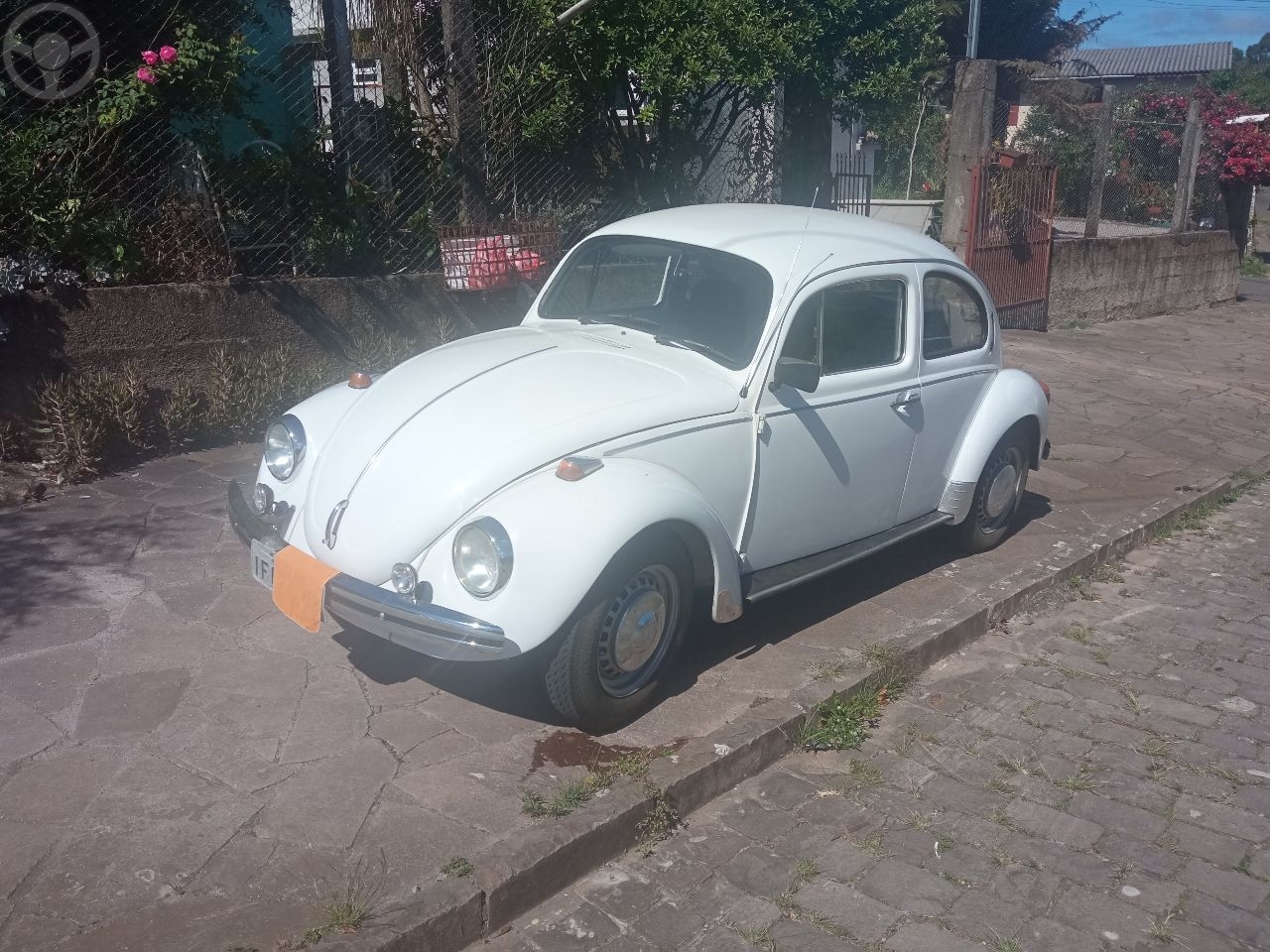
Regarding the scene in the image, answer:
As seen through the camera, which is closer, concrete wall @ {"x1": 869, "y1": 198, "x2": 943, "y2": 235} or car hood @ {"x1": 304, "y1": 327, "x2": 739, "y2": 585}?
car hood @ {"x1": 304, "y1": 327, "x2": 739, "y2": 585}

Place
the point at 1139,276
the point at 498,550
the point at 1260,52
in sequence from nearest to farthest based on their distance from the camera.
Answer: the point at 498,550 → the point at 1139,276 → the point at 1260,52

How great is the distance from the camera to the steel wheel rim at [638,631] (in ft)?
→ 13.6

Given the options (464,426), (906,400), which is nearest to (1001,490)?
(906,400)

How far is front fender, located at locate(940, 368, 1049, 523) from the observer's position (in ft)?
19.4

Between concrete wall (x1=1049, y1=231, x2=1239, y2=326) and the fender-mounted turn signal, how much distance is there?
11.5m

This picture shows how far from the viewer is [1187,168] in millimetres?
16781

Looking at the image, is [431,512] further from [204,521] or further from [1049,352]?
[1049,352]

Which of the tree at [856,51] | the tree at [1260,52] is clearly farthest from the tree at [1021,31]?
the tree at [1260,52]

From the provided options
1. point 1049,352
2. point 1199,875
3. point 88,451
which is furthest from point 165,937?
point 1049,352

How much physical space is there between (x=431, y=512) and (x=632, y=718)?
3.59 ft

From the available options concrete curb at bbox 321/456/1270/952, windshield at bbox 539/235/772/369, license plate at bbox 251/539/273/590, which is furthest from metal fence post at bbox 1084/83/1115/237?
license plate at bbox 251/539/273/590

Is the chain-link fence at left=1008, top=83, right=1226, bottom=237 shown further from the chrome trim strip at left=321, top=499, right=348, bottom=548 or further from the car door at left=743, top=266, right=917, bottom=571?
the chrome trim strip at left=321, top=499, right=348, bottom=548

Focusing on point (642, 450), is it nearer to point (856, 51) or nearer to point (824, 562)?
point (824, 562)
